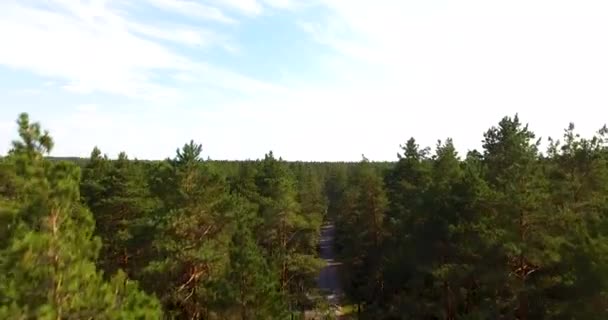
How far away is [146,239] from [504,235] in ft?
47.3

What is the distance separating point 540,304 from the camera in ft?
63.5

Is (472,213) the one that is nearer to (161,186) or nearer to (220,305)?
(220,305)

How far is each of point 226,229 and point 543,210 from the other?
1303cm

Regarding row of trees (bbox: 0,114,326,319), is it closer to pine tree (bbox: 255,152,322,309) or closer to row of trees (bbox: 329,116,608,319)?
pine tree (bbox: 255,152,322,309)

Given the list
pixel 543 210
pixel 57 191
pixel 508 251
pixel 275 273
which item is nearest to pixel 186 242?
pixel 275 273

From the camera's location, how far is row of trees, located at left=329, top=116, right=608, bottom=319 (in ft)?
61.0

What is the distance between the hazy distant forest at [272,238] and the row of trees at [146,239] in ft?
0.16

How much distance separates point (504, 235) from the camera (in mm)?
19484

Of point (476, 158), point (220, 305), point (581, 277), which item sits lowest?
point (220, 305)

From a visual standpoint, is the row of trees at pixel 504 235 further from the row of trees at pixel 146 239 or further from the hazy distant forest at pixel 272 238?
the row of trees at pixel 146 239

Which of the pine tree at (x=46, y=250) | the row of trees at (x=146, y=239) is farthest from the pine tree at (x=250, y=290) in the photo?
the pine tree at (x=46, y=250)

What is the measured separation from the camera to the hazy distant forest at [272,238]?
40.7 feet

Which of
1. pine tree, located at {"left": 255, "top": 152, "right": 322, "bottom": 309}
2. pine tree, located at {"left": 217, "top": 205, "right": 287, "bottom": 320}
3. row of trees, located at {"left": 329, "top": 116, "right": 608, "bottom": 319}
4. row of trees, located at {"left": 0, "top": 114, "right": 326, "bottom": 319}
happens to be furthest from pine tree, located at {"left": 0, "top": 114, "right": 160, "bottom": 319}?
pine tree, located at {"left": 255, "top": 152, "right": 322, "bottom": 309}

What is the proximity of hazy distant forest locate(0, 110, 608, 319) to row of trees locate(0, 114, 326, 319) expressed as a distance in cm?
5
